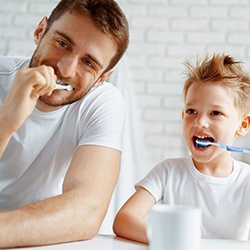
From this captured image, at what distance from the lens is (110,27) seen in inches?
56.2

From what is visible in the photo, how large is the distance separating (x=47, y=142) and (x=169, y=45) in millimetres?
2188

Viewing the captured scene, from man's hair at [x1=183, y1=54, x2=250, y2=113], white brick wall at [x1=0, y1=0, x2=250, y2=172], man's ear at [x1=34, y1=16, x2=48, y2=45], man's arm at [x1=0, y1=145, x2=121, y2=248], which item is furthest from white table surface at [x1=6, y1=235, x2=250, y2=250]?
white brick wall at [x1=0, y1=0, x2=250, y2=172]

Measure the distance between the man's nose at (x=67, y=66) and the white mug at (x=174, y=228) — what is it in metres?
0.71

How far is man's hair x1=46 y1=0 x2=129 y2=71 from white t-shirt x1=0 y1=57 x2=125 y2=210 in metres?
0.21

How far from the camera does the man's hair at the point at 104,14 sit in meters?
1.42

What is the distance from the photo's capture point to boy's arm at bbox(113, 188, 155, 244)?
113 cm

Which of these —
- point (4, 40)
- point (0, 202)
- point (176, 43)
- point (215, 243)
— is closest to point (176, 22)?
point (176, 43)

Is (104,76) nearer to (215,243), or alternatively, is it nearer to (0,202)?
(0,202)

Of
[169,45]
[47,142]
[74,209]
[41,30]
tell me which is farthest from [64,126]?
[169,45]

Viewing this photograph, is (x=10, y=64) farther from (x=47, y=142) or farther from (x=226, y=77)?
(x=226, y=77)

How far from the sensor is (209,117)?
1.42m

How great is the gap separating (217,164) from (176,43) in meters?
2.23

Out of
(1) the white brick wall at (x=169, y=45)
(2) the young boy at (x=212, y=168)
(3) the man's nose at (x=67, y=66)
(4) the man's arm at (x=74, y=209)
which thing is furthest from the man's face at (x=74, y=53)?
(1) the white brick wall at (x=169, y=45)

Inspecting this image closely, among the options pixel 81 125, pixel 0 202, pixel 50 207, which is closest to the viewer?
pixel 50 207
